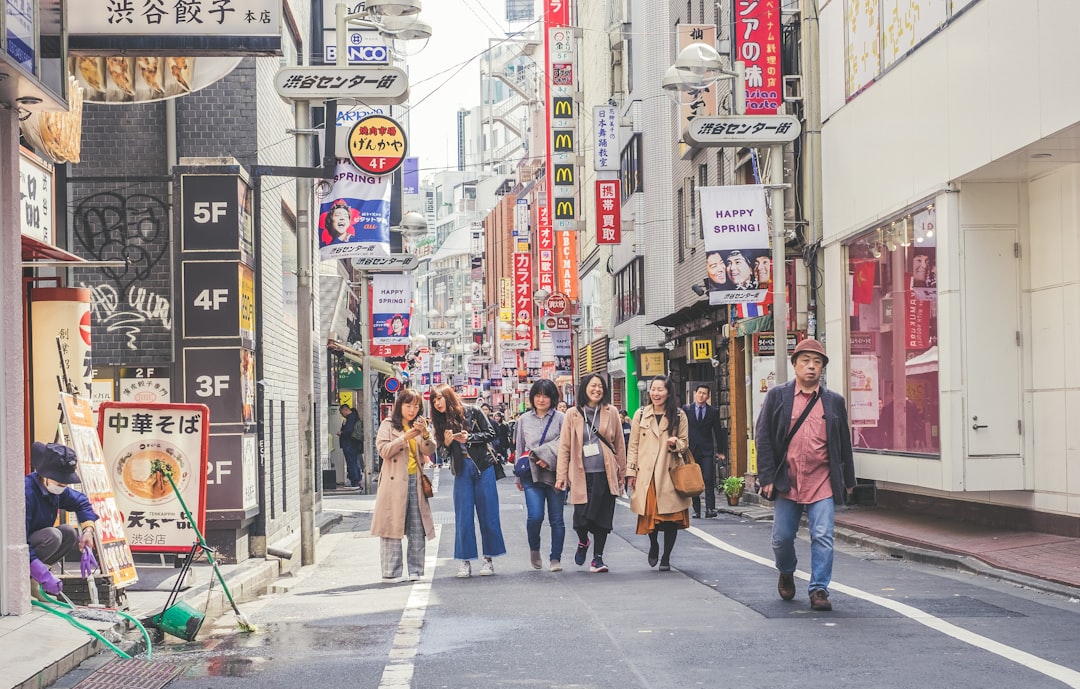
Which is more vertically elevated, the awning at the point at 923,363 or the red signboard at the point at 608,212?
the red signboard at the point at 608,212

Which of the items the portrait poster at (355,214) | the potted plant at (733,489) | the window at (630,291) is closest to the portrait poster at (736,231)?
the potted plant at (733,489)

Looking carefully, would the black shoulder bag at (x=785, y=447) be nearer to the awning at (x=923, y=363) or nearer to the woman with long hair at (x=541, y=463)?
the woman with long hair at (x=541, y=463)

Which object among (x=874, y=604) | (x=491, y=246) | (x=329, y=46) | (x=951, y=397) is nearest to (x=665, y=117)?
(x=329, y=46)

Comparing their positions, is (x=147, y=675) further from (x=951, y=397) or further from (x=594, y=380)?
(x=951, y=397)

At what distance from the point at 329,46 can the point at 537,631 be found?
19.8 meters

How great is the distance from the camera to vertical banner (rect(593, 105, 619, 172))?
45.5 m

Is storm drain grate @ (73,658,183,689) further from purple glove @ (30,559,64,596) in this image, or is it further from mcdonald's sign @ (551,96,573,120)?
mcdonald's sign @ (551,96,573,120)

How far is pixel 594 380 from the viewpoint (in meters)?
13.8

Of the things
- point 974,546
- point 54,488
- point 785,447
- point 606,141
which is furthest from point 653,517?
point 606,141

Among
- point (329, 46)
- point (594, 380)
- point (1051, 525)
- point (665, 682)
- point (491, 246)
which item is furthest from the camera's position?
point (491, 246)

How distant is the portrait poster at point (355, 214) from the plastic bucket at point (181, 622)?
11.4 meters

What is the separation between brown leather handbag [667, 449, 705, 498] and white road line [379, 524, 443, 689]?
2428 mm

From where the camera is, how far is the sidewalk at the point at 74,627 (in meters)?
7.73

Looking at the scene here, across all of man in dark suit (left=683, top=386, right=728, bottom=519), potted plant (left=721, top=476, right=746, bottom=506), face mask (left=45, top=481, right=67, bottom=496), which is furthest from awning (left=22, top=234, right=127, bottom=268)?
potted plant (left=721, top=476, right=746, bottom=506)
